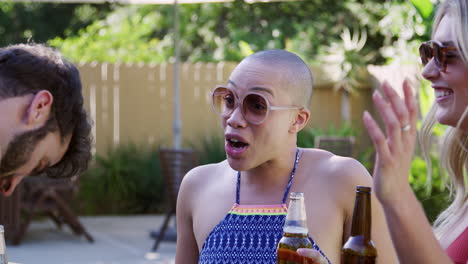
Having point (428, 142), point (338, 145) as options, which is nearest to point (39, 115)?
point (428, 142)

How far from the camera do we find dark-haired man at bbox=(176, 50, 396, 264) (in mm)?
2439

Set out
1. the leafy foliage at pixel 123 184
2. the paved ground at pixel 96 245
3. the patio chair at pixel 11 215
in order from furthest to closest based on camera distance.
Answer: the leafy foliage at pixel 123 184 → the patio chair at pixel 11 215 → the paved ground at pixel 96 245

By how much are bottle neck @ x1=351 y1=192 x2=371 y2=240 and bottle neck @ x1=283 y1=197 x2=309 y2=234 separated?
122mm

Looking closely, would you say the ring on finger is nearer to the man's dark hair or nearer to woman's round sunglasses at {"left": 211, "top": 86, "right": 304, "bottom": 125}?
woman's round sunglasses at {"left": 211, "top": 86, "right": 304, "bottom": 125}

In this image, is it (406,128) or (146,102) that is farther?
(146,102)

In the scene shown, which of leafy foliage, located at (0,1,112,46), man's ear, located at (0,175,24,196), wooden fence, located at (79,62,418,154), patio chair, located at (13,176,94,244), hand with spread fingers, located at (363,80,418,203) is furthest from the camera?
leafy foliage, located at (0,1,112,46)

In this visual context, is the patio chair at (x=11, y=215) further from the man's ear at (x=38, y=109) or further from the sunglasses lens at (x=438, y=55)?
the sunglasses lens at (x=438, y=55)

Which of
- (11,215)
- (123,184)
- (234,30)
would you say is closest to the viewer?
(11,215)

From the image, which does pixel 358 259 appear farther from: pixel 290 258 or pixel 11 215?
pixel 11 215

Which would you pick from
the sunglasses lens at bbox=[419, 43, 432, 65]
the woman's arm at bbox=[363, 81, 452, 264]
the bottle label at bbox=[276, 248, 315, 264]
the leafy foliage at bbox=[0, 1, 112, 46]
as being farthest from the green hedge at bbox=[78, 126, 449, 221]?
the woman's arm at bbox=[363, 81, 452, 264]

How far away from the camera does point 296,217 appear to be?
6.10 ft

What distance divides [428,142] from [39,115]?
4.06 ft

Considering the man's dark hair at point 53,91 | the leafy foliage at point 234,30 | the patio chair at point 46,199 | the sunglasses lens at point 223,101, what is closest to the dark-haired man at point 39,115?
the man's dark hair at point 53,91

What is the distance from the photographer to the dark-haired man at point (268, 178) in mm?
2439
